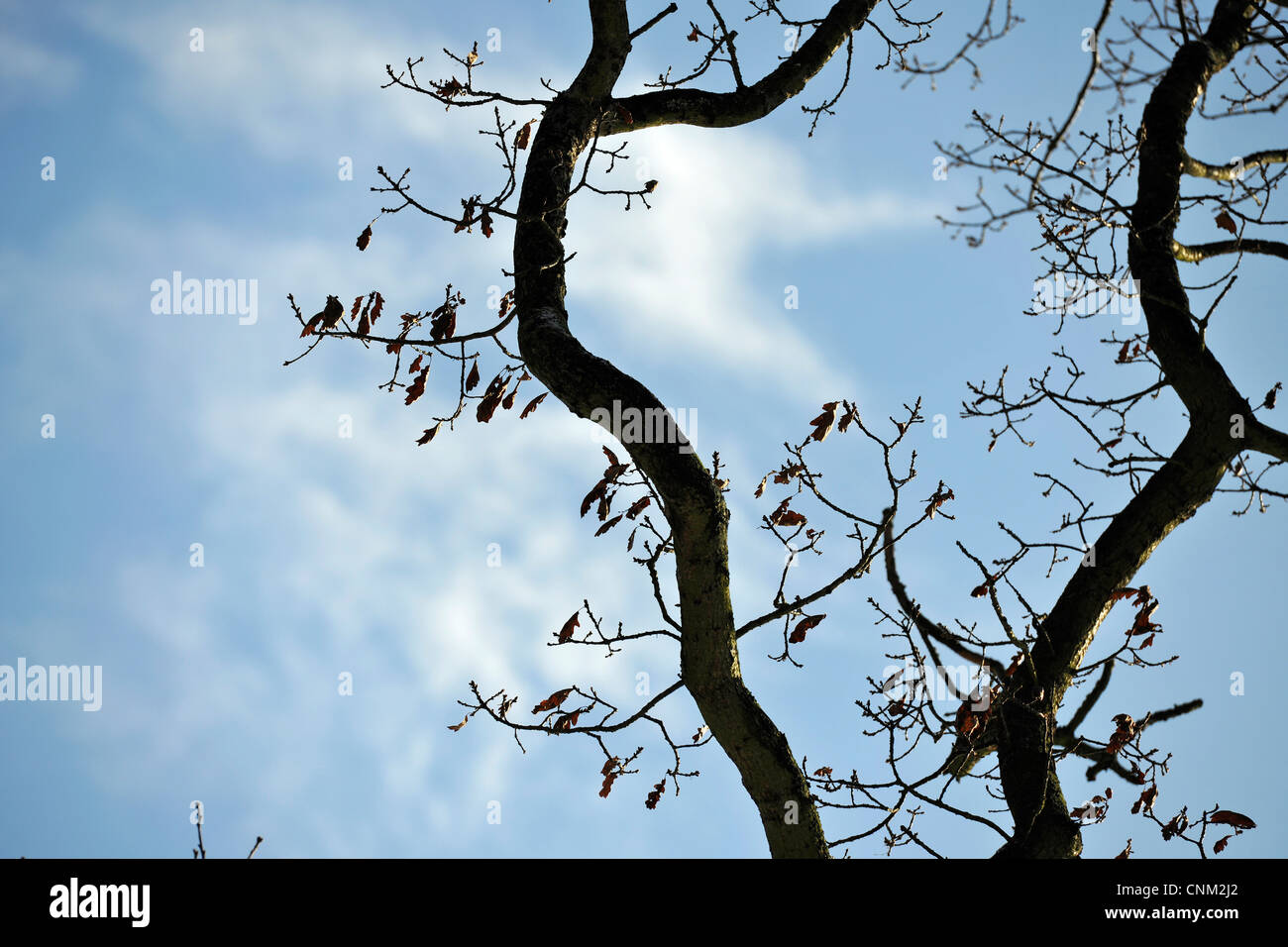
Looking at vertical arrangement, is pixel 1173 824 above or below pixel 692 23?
below

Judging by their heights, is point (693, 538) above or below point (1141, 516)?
below

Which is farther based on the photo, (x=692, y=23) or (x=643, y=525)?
(x=692, y=23)

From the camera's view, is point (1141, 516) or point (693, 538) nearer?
point (693, 538)

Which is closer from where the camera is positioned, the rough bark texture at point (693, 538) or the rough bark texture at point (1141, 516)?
the rough bark texture at point (693, 538)

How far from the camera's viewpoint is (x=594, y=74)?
482cm

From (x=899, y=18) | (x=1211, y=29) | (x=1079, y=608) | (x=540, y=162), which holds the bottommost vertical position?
(x=1079, y=608)

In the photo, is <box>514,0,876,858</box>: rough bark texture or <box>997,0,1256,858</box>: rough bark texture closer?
<box>514,0,876,858</box>: rough bark texture
